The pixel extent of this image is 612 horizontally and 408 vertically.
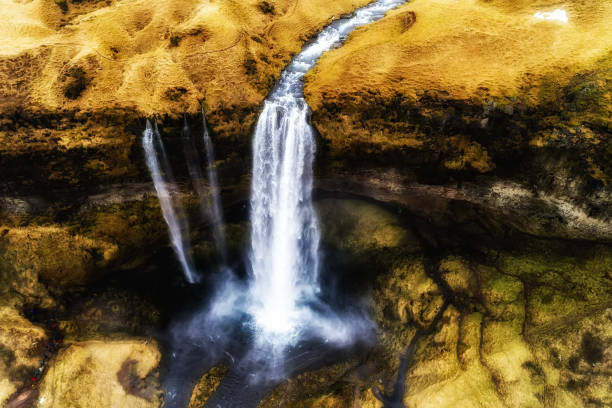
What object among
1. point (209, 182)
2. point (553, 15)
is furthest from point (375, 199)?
A: point (553, 15)

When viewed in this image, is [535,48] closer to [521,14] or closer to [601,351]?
[521,14]

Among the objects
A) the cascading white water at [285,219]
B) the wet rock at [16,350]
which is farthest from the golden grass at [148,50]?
the wet rock at [16,350]

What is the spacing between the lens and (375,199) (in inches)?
779

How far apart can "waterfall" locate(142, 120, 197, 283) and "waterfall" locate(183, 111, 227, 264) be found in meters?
1.18

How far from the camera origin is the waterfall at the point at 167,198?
1720 cm

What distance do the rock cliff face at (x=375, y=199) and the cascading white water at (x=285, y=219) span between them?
3.55ft

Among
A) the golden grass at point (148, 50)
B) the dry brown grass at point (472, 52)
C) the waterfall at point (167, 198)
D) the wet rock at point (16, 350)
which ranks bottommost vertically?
the wet rock at point (16, 350)

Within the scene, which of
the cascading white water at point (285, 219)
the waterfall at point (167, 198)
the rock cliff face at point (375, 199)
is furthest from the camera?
the cascading white water at point (285, 219)

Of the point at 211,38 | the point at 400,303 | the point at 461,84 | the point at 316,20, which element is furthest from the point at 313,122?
the point at 316,20

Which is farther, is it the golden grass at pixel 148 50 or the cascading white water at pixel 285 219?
the cascading white water at pixel 285 219

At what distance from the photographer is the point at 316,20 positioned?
26.0m

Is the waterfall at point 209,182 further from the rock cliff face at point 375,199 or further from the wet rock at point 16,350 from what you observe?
the wet rock at point 16,350

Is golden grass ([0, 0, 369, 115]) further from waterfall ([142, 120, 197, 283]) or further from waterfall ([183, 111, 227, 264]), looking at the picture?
waterfall ([183, 111, 227, 264])

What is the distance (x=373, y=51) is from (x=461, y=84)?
6124 mm
